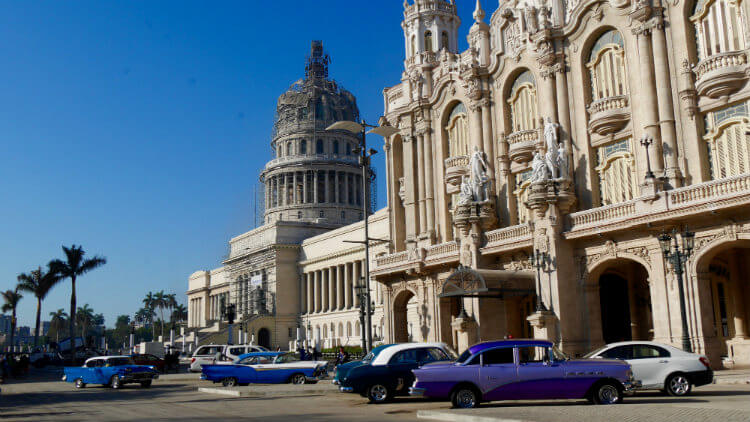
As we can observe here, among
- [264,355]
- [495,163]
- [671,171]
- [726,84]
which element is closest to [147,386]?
[264,355]

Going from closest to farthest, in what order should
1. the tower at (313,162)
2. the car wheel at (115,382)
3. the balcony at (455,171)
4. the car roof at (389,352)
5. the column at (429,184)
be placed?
1. the car roof at (389,352)
2. the car wheel at (115,382)
3. the balcony at (455,171)
4. the column at (429,184)
5. the tower at (313,162)

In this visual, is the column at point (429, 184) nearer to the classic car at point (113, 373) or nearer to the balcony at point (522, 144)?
the balcony at point (522, 144)

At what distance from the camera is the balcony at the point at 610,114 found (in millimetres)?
33344

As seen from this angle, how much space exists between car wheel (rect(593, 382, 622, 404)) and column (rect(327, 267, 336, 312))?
71662 millimetres

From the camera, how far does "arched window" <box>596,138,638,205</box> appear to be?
33.0m

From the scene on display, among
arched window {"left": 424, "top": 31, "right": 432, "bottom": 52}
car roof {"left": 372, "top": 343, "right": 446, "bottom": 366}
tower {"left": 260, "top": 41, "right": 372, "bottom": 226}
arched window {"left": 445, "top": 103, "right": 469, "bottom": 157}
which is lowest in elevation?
car roof {"left": 372, "top": 343, "right": 446, "bottom": 366}

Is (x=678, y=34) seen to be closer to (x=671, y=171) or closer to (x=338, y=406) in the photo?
(x=671, y=171)

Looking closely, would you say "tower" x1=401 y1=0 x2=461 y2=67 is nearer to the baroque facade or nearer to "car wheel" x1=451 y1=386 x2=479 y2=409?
the baroque facade

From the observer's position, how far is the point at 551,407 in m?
16.5

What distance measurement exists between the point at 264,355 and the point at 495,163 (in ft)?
57.2

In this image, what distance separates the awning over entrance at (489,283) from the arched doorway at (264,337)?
63.2 metres

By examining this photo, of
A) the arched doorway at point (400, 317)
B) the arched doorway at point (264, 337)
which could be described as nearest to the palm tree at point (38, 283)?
the arched doorway at point (264, 337)

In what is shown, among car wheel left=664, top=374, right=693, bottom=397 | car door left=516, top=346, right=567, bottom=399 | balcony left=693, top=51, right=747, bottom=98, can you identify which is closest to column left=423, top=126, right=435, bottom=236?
balcony left=693, top=51, right=747, bottom=98

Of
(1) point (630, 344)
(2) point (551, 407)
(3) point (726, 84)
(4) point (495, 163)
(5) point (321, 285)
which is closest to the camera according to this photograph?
(2) point (551, 407)
